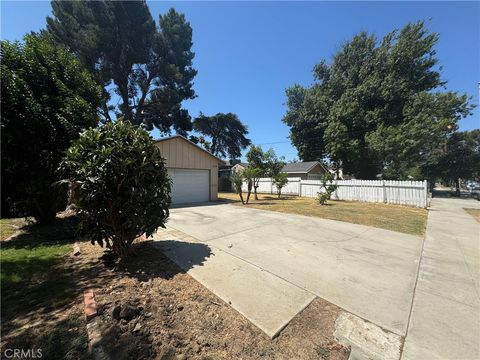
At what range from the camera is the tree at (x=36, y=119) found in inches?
209

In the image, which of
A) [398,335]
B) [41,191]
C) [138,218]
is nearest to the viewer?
[398,335]

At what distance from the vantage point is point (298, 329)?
2.24 meters

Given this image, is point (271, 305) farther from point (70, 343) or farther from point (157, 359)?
point (70, 343)

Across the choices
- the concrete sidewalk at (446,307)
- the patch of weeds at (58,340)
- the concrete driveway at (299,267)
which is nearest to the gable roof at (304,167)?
the concrete driveway at (299,267)

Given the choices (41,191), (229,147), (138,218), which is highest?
(229,147)

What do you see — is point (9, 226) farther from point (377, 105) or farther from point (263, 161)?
point (377, 105)

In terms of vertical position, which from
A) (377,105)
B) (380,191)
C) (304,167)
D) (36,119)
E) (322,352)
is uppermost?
(377,105)

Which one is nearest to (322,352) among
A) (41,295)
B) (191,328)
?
(191,328)

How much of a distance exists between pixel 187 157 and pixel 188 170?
2.78 feet

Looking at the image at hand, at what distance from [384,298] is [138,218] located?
393cm

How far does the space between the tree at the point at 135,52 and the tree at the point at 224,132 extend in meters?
11.5

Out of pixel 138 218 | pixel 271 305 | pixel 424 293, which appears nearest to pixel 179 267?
pixel 138 218

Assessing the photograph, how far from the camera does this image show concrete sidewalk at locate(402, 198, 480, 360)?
6.61 feet

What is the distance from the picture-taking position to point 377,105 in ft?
70.7
